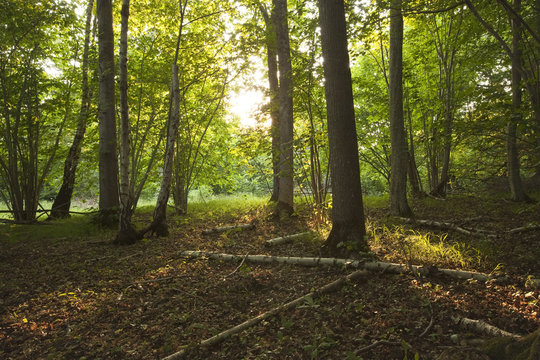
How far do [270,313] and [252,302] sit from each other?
518 millimetres

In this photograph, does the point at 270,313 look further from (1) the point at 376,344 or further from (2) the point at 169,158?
(2) the point at 169,158

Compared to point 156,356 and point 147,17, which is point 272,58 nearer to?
point 147,17

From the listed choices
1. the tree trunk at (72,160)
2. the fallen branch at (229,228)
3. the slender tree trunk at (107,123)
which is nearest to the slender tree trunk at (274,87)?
the fallen branch at (229,228)

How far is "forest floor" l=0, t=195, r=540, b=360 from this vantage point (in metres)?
2.78

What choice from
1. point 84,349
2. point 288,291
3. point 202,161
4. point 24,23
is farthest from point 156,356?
point 202,161

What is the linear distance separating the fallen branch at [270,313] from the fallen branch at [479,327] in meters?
1.32

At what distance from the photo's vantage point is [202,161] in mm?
12062

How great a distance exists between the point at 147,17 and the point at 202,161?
5.21m

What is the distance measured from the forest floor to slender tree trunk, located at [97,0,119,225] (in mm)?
1945

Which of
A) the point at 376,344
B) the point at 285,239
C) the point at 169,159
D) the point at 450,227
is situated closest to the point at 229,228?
the point at 285,239

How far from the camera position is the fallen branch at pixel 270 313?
9.57ft

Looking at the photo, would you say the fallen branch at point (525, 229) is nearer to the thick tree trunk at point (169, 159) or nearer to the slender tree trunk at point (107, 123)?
the thick tree trunk at point (169, 159)

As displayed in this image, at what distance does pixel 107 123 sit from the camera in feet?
26.6

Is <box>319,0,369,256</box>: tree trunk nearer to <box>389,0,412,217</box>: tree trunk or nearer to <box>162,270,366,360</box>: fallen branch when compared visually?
<box>162,270,366,360</box>: fallen branch
